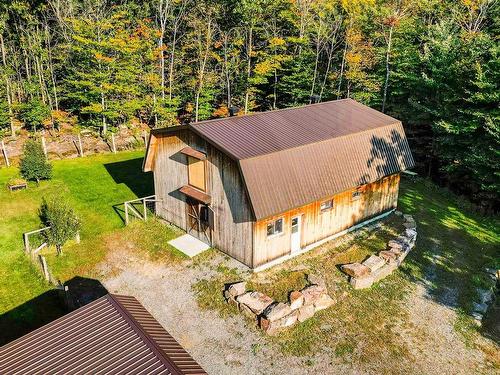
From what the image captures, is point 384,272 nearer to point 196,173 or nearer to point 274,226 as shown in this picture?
point 274,226

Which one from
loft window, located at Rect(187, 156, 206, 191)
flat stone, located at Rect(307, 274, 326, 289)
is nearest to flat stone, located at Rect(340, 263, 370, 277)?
flat stone, located at Rect(307, 274, 326, 289)

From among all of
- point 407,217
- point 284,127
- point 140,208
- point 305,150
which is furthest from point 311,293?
point 140,208

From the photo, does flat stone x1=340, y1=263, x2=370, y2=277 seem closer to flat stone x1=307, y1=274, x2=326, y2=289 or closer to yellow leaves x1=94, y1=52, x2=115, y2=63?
flat stone x1=307, y1=274, x2=326, y2=289

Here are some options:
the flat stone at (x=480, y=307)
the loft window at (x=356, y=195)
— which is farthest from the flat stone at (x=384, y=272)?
the loft window at (x=356, y=195)

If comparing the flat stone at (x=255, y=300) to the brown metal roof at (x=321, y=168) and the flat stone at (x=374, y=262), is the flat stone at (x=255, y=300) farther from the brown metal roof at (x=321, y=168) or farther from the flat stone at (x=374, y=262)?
the flat stone at (x=374, y=262)

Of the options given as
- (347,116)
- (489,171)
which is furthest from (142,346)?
(489,171)

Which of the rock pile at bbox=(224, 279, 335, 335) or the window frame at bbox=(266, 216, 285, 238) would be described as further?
the window frame at bbox=(266, 216, 285, 238)
